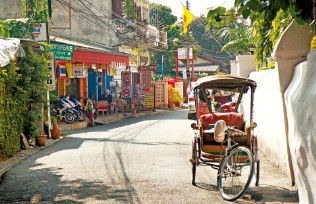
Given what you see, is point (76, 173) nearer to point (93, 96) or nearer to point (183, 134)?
point (183, 134)

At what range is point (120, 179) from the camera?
9539 mm

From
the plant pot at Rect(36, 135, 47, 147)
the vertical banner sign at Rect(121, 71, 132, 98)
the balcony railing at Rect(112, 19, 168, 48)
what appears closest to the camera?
the plant pot at Rect(36, 135, 47, 147)

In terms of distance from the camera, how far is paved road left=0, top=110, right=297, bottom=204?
313 inches

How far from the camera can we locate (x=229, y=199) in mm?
7527

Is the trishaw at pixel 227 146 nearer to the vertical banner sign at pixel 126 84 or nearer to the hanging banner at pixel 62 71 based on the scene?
the hanging banner at pixel 62 71

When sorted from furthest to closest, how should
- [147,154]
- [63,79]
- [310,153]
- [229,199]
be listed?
[63,79], [147,154], [229,199], [310,153]

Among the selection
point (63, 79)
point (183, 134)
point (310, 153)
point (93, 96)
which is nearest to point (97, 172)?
point (310, 153)

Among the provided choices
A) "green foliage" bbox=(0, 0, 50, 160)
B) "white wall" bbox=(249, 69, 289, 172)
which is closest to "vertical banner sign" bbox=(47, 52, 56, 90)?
"green foliage" bbox=(0, 0, 50, 160)

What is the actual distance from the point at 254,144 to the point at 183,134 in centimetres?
1031

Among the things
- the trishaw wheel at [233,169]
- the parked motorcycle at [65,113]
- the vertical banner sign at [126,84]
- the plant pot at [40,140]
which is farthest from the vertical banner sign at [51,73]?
the vertical banner sign at [126,84]

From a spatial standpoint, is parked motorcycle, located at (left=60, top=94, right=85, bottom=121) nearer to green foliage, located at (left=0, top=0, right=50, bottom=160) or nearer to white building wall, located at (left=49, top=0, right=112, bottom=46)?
green foliage, located at (left=0, top=0, right=50, bottom=160)

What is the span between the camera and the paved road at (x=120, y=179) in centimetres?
795

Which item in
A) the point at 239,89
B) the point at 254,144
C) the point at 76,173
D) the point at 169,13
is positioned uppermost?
the point at 169,13

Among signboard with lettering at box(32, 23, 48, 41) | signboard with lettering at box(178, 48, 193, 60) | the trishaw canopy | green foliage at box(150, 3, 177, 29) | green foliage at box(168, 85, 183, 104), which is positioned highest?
green foliage at box(150, 3, 177, 29)
